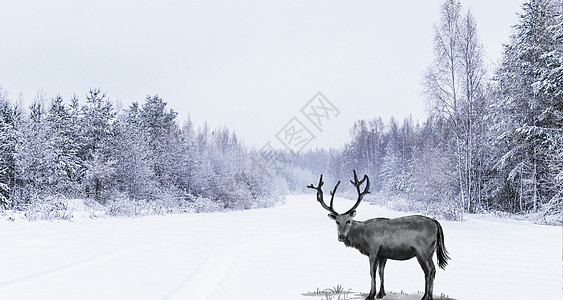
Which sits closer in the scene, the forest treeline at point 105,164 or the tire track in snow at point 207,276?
the tire track in snow at point 207,276

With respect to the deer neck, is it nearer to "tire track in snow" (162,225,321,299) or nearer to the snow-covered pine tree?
"tire track in snow" (162,225,321,299)

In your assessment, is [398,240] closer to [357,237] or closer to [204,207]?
[357,237]

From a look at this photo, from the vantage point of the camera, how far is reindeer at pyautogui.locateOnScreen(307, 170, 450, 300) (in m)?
3.09

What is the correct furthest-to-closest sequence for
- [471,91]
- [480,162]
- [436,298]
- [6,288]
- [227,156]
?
[227,156], [480,162], [471,91], [6,288], [436,298]

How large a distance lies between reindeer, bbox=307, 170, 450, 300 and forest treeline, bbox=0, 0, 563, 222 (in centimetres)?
1486

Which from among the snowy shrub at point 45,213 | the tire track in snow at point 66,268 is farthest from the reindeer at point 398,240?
the snowy shrub at point 45,213

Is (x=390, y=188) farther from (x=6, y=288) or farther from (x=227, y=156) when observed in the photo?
(x=6, y=288)

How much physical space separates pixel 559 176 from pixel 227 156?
47.9 metres

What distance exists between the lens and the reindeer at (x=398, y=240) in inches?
122

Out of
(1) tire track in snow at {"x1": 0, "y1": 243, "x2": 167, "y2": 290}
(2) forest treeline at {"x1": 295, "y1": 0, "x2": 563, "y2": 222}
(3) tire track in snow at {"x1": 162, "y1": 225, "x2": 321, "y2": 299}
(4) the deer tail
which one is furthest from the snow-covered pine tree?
(1) tire track in snow at {"x1": 0, "y1": 243, "x2": 167, "y2": 290}

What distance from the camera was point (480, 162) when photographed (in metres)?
24.9

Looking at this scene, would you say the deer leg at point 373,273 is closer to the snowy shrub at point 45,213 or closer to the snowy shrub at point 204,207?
the snowy shrub at point 45,213

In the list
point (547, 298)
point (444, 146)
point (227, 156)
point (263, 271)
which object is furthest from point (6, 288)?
point (227, 156)

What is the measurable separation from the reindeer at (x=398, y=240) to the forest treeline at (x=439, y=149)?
48.8 ft
